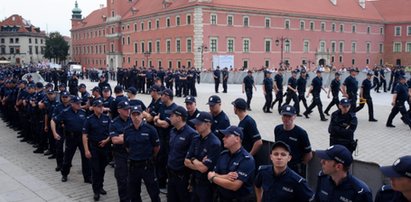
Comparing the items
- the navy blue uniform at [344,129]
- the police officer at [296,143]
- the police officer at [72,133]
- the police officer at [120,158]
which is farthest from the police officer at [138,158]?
the navy blue uniform at [344,129]

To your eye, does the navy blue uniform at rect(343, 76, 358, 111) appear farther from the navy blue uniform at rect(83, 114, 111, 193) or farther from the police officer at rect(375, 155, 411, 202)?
the police officer at rect(375, 155, 411, 202)

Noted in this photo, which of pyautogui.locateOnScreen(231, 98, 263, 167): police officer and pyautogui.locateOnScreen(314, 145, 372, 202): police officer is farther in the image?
pyautogui.locateOnScreen(231, 98, 263, 167): police officer

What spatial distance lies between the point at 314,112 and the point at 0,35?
113m

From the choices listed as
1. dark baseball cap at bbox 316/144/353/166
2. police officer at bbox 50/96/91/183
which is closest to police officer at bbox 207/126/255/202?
dark baseball cap at bbox 316/144/353/166

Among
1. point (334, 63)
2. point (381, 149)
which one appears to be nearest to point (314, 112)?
point (381, 149)

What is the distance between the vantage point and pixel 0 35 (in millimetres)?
108938

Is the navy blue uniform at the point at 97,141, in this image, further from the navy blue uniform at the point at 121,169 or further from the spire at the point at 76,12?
the spire at the point at 76,12

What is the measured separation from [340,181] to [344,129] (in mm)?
4093

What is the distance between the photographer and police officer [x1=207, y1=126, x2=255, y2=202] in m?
4.66

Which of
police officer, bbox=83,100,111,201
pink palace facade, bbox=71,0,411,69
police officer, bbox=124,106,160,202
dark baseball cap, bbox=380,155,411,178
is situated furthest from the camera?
pink palace facade, bbox=71,0,411,69

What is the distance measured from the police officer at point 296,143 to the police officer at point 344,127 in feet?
7.01

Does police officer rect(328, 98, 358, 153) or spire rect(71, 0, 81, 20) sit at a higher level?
spire rect(71, 0, 81, 20)

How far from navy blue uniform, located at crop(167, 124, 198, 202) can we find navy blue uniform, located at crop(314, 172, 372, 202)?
2.45 meters

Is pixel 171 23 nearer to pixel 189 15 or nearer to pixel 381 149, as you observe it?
pixel 189 15
